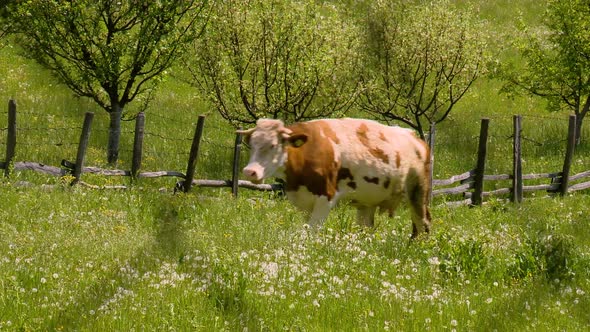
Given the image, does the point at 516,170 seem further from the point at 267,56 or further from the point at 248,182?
the point at 267,56

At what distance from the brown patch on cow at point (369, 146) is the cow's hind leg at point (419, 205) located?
0.89 metres

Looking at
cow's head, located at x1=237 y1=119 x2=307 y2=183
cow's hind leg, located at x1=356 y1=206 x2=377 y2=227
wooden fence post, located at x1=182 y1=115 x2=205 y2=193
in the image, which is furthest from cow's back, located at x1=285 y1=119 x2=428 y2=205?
wooden fence post, located at x1=182 y1=115 x2=205 y2=193

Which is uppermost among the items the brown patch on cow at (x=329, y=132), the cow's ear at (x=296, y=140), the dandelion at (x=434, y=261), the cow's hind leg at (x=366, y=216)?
the brown patch on cow at (x=329, y=132)

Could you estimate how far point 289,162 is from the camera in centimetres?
1027

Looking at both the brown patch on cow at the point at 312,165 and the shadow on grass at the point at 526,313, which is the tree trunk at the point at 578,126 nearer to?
the brown patch on cow at the point at 312,165

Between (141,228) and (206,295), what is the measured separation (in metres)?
4.49

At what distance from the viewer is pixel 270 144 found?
33.1ft

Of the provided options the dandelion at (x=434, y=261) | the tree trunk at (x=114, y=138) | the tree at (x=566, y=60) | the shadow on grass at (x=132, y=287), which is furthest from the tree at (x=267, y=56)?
the dandelion at (x=434, y=261)

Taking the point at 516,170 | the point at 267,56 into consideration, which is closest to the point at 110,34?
the point at 267,56

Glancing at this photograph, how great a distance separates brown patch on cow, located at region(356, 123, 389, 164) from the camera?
35.5 ft

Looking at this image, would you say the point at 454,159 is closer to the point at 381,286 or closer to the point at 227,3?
the point at 227,3

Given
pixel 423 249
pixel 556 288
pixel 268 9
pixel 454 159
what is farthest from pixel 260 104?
pixel 556 288

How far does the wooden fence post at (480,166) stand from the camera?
59.6 feet

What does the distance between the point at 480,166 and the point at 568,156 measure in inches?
128
